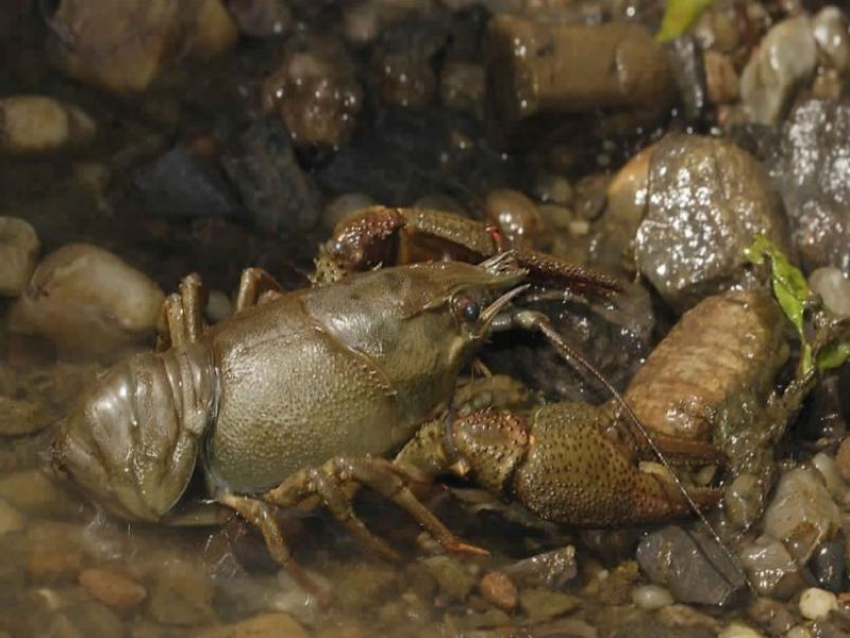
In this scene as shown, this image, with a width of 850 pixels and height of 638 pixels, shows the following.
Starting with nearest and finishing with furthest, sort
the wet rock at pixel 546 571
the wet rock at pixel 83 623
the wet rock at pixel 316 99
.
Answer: the wet rock at pixel 83 623
the wet rock at pixel 546 571
the wet rock at pixel 316 99

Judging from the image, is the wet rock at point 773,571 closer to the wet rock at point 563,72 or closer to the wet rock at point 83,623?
the wet rock at point 83,623

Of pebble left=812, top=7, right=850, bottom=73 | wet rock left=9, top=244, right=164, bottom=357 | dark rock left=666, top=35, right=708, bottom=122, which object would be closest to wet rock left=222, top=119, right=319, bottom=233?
wet rock left=9, top=244, right=164, bottom=357

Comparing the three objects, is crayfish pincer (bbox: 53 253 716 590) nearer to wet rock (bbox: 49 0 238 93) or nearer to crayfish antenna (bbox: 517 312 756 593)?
crayfish antenna (bbox: 517 312 756 593)

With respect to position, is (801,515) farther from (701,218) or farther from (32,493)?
(32,493)

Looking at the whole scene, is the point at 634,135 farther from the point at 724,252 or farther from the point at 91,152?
the point at 91,152

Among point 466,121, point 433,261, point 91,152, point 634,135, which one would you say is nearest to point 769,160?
point 634,135

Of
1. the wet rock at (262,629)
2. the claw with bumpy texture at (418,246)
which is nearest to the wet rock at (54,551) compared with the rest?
the wet rock at (262,629)
